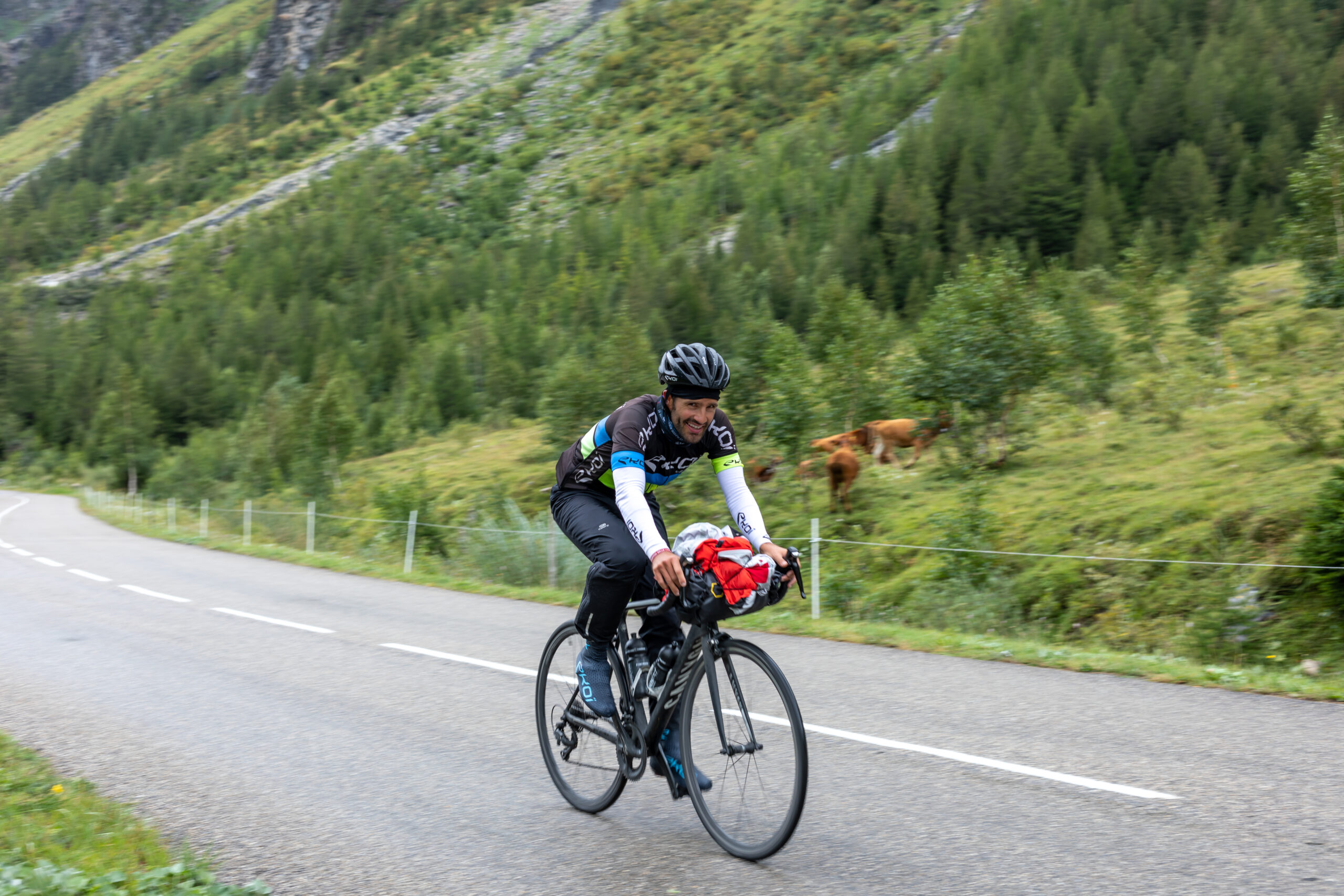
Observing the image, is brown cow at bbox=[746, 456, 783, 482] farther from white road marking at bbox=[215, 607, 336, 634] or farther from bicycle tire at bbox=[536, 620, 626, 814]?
bicycle tire at bbox=[536, 620, 626, 814]

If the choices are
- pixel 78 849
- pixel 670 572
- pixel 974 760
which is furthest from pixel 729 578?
pixel 78 849

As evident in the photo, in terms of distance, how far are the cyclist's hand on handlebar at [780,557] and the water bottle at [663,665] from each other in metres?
0.60

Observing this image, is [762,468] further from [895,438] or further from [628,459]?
[628,459]

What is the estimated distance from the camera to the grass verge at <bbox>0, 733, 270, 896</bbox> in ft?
10.9

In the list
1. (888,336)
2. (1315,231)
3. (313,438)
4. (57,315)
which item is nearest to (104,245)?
(57,315)

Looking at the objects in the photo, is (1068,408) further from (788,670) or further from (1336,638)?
(788,670)

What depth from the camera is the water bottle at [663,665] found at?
4.16 m

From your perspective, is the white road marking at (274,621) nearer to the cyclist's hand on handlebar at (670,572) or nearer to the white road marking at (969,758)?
the white road marking at (969,758)

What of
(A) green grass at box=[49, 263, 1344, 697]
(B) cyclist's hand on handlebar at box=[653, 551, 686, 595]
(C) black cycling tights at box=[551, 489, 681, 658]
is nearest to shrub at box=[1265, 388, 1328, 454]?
(A) green grass at box=[49, 263, 1344, 697]

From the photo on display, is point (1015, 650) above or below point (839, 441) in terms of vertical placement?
below

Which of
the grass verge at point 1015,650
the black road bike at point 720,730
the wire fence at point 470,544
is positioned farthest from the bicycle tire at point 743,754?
the wire fence at point 470,544

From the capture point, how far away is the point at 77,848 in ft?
12.7

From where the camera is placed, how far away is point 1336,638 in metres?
10.1

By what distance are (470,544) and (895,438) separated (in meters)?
11.1
